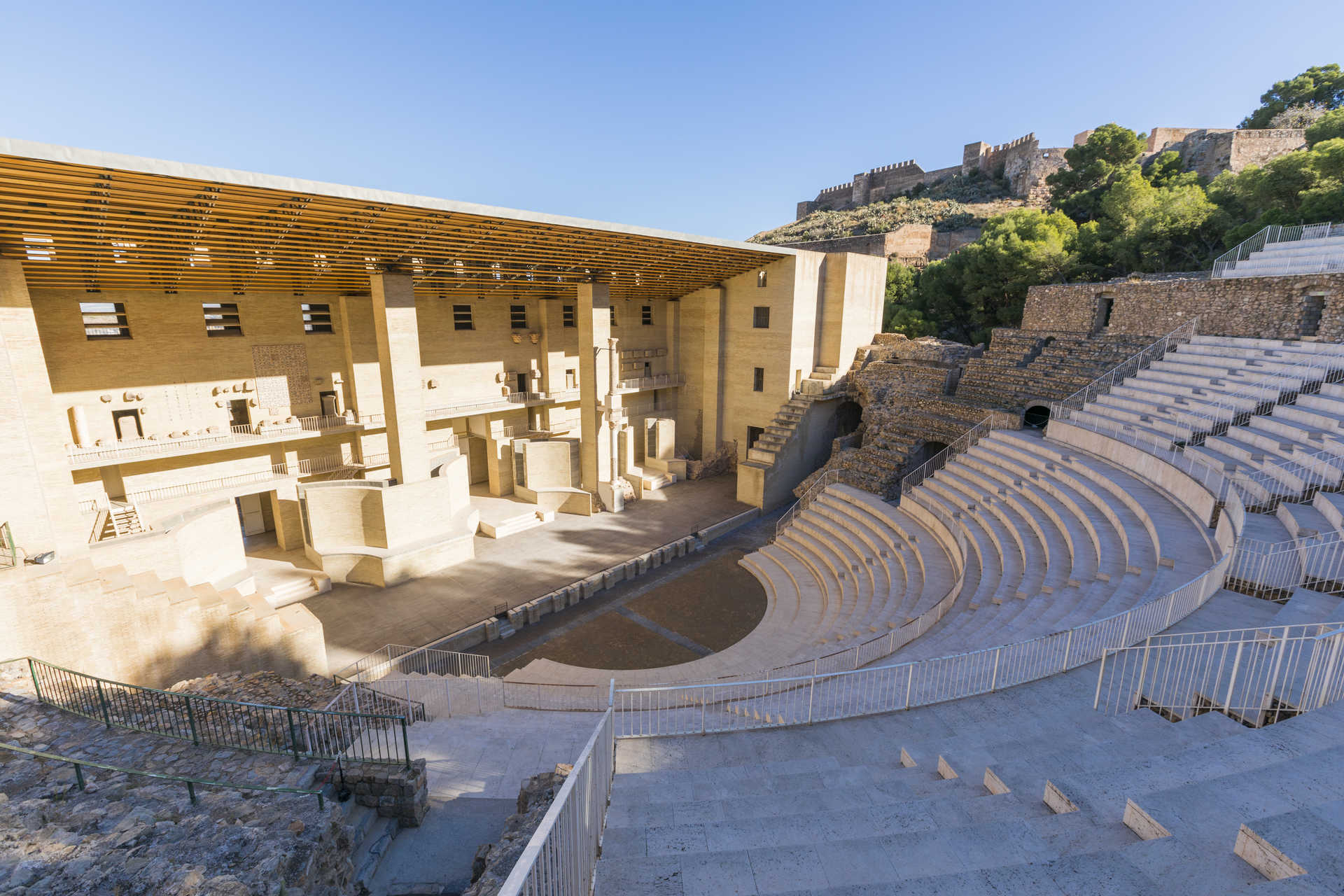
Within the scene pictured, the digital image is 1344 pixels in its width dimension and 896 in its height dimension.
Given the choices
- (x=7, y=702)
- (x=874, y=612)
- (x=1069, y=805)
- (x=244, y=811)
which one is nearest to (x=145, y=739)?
(x=7, y=702)

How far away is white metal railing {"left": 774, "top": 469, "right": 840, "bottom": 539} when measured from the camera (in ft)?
70.0

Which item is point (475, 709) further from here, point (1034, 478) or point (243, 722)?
point (1034, 478)

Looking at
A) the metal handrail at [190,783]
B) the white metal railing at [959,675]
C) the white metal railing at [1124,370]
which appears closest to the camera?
the metal handrail at [190,783]

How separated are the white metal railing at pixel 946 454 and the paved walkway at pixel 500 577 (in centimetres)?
704

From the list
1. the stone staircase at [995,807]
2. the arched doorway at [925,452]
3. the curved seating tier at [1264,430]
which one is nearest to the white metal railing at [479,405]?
the arched doorway at [925,452]

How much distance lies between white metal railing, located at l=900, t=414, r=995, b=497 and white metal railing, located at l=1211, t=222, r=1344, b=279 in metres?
8.33

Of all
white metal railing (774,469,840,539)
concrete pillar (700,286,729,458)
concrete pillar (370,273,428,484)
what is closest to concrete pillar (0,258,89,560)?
concrete pillar (370,273,428,484)

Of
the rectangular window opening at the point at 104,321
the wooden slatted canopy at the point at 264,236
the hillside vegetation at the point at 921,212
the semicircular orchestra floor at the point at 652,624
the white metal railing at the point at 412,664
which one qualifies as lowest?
the semicircular orchestra floor at the point at 652,624

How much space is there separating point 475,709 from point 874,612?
855 cm

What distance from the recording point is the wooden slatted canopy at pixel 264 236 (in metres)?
11.0

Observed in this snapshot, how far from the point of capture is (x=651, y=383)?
1150 inches

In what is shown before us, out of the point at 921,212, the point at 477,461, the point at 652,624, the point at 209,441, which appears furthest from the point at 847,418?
the point at 921,212

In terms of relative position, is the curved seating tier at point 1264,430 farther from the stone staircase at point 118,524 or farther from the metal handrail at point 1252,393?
the stone staircase at point 118,524

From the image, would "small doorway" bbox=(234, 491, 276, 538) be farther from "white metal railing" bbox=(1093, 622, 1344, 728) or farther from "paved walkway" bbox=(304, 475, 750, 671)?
"white metal railing" bbox=(1093, 622, 1344, 728)
